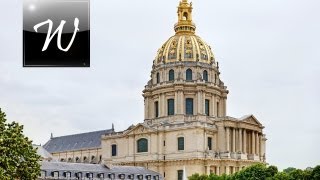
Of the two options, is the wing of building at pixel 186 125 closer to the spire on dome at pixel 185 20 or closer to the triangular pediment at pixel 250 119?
the spire on dome at pixel 185 20

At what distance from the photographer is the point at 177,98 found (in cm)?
11112

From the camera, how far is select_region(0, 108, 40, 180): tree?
34.8 m

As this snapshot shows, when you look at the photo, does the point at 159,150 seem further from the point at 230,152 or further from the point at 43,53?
the point at 43,53

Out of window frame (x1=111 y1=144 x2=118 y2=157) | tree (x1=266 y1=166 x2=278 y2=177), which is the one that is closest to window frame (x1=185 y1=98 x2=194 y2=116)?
window frame (x1=111 y1=144 x2=118 y2=157)

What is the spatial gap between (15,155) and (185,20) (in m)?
85.5

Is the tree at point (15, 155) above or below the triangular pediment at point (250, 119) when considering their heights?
A: below

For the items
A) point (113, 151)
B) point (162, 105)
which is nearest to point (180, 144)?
point (162, 105)

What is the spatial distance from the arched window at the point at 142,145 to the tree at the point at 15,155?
71724 millimetres

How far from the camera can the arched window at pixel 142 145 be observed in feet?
359

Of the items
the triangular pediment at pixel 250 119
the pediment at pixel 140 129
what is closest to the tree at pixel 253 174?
the triangular pediment at pixel 250 119

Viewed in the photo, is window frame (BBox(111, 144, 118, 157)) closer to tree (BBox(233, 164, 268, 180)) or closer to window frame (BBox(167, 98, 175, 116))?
window frame (BBox(167, 98, 175, 116))

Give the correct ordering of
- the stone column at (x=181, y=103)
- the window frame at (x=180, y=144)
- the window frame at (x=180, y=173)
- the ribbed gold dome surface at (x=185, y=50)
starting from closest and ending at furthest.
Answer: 1. the window frame at (x=180, y=173)
2. the window frame at (x=180, y=144)
3. the stone column at (x=181, y=103)
4. the ribbed gold dome surface at (x=185, y=50)

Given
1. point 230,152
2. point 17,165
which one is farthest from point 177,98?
point 17,165

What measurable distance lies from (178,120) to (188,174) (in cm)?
1110
